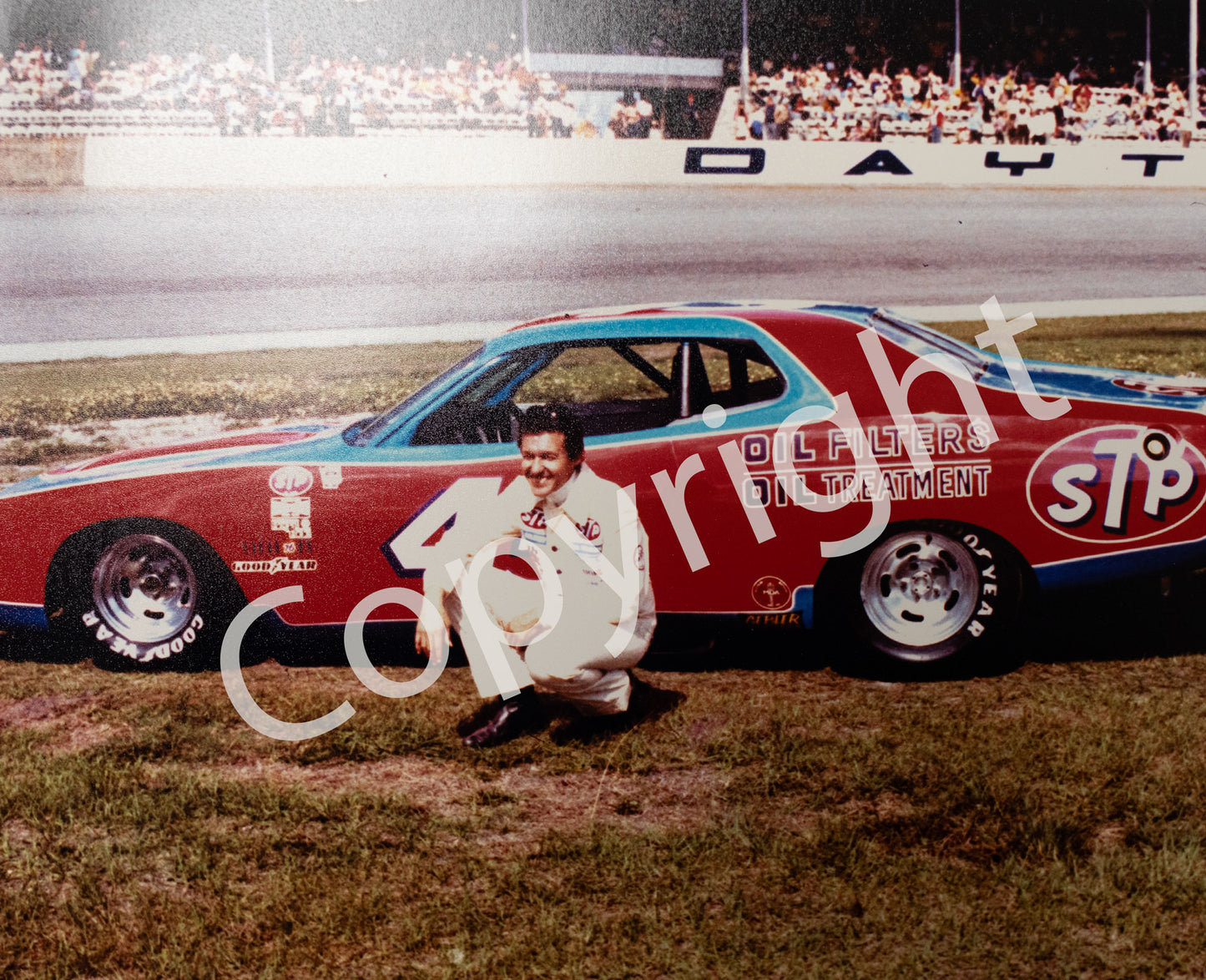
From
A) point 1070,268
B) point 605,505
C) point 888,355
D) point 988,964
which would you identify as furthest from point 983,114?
point 988,964

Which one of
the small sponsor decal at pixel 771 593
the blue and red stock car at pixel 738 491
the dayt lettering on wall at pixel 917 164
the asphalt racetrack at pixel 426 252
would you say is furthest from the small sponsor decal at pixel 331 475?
the dayt lettering on wall at pixel 917 164

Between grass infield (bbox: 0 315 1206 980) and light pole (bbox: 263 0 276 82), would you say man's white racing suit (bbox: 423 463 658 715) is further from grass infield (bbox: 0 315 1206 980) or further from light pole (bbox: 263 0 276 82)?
light pole (bbox: 263 0 276 82)

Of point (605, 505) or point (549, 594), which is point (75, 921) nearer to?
point (549, 594)

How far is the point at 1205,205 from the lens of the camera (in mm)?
5898

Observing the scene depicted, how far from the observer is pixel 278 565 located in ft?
13.6

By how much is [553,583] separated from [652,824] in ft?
3.21

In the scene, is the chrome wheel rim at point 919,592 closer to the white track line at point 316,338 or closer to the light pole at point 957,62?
the white track line at point 316,338

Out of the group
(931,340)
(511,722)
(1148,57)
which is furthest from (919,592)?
(1148,57)

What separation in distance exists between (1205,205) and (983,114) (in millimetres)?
1206

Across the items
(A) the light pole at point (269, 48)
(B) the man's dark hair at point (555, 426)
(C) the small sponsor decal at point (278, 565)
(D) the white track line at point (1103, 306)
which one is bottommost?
(C) the small sponsor decal at point (278, 565)

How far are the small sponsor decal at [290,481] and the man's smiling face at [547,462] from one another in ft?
2.65

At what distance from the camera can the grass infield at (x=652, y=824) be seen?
8.84 feet

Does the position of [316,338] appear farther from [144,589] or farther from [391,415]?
[144,589]

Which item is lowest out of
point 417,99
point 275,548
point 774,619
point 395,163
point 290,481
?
point 774,619
